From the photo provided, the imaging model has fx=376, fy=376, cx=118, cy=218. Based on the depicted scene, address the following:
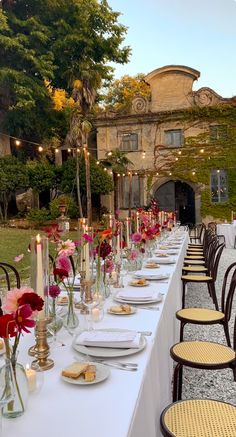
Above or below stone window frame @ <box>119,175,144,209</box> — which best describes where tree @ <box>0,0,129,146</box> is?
above

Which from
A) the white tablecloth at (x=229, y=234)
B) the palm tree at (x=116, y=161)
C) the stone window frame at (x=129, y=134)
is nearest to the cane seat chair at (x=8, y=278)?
the white tablecloth at (x=229, y=234)

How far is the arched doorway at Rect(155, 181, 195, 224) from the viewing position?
19453mm

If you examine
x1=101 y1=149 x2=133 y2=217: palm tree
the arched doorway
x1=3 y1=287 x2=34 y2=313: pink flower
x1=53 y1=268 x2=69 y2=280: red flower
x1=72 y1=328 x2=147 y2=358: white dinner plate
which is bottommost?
x1=72 y1=328 x2=147 y2=358: white dinner plate

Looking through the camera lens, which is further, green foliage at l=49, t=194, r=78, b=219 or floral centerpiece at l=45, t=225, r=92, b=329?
green foliage at l=49, t=194, r=78, b=219

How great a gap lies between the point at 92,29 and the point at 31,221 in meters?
9.81

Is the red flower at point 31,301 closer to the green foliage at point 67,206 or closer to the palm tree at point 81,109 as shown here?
the palm tree at point 81,109

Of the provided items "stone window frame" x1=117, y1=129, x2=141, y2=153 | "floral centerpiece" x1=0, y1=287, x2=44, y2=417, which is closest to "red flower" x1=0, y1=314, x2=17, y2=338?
"floral centerpiece" x1=0, y1=287, x2=44, y2=417

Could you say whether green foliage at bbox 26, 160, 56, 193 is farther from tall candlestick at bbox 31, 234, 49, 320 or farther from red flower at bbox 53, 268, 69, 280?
tall candlestick at bbox 31, 234, 49, 320

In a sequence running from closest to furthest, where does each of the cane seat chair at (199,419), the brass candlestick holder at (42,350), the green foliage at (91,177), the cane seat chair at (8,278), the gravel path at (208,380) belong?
the brass candlestick holder at (42,350) → the cane seat chair at (199,419) → the gravel path at (208,380) → the cane seat chair at (8,278) → the green foliage at (91,177)

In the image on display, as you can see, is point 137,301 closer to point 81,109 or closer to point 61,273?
point 61,273

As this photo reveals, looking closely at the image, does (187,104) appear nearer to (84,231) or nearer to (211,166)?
(211,166)

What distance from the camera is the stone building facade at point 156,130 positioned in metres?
18.5

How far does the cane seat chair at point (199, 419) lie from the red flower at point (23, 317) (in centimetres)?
84

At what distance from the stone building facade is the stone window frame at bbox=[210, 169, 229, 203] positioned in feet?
2.17
